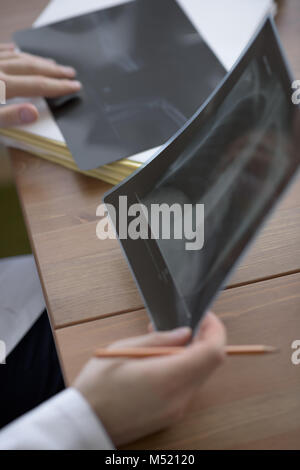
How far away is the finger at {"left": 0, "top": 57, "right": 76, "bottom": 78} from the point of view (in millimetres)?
831

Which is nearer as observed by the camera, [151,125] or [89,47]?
[151,125]

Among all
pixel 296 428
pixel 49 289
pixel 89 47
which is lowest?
pixel 296 428

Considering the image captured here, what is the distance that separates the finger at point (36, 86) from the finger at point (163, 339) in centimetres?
46

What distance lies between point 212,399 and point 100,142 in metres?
0.40

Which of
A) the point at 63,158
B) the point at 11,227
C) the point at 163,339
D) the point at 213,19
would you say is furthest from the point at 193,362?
the point at 11,227

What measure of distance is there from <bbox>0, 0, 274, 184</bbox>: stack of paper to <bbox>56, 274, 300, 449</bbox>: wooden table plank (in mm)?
241

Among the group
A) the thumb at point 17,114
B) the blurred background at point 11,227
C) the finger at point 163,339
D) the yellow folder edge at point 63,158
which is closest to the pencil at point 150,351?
the finger at point 163,339

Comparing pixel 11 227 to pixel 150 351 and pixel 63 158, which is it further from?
pixel 150 351

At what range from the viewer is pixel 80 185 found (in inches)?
28.8

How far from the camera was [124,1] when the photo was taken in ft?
3.16

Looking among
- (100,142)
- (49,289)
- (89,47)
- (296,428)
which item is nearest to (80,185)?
(100,142)

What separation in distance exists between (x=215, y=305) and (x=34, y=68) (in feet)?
1.65

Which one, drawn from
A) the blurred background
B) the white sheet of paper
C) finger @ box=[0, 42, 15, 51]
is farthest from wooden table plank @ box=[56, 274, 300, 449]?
the blurred background
